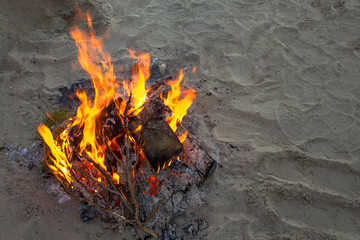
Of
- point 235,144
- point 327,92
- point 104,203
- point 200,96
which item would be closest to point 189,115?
point 200,96

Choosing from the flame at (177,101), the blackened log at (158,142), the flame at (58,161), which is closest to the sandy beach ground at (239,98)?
the flame at (177,101)

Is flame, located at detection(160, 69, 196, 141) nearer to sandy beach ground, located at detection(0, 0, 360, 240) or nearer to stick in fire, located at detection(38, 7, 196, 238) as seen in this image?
stick in fire, located at detection(38, 7, 196, 238)

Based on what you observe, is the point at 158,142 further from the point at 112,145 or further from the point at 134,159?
the point at 112,145

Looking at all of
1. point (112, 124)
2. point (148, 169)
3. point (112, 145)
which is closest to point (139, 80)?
point (112, 124)

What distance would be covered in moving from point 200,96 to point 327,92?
1715 millimetres

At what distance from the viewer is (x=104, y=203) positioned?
105 inches

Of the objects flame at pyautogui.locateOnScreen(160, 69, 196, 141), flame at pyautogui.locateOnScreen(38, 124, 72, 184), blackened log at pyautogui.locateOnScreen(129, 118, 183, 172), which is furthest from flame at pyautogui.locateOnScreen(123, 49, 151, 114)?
flame at pyautogui.locateOnScreen(38, 124, 72, 184)

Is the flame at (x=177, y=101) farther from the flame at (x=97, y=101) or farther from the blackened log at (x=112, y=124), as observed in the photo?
the blackened log at (x=112, y=124)

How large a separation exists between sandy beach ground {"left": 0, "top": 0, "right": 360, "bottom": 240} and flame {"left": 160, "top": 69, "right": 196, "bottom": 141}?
0.51 ft

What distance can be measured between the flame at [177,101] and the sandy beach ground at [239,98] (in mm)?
156

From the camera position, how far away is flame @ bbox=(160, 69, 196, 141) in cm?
300

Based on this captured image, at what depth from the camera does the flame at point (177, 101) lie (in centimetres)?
300

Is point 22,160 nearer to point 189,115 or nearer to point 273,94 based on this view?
point 189,115

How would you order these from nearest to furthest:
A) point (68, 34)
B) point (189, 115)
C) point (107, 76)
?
point (189, 115)
point (107, 76)
point (68, 34)
